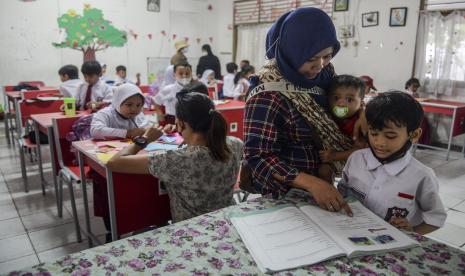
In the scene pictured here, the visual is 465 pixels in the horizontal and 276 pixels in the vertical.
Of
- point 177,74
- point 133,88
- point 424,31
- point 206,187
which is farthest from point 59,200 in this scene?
point 424,31

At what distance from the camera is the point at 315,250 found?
2.63ft

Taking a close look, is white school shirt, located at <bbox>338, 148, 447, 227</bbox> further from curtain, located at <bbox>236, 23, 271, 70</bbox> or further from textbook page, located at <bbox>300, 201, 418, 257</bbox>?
curtain, located at <bbox>236, 23, 271, 70</bbox>

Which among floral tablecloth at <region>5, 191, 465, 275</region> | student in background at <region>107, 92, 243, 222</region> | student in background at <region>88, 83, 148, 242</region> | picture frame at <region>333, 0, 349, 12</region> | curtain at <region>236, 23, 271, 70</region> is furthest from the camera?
curtain at <region>236, 23, 271, 70</region>

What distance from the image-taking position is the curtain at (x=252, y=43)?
7.94m

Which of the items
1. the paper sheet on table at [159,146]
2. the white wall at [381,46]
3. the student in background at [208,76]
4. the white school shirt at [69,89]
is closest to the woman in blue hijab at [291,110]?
the paper sheet on table at [159,146]

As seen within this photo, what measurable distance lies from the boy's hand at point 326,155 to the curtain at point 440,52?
4.83m

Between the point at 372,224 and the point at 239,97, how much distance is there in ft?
16.9

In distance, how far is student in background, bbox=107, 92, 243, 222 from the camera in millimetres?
1540

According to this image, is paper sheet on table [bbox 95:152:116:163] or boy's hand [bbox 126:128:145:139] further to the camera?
boy's hand [bbox 126:128:145:139]

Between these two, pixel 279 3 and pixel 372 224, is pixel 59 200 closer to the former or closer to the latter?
pixel 372 224

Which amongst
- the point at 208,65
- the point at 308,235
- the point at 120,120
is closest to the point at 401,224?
the point at 308,235

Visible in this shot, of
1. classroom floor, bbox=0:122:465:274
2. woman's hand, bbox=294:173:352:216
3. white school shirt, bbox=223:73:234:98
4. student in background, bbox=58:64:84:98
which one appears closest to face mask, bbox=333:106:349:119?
woman's hand, bbox=294:173:352:216

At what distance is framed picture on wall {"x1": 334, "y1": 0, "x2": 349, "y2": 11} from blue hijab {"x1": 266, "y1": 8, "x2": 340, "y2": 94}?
5533 mm

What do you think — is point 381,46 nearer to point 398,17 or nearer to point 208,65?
point 398,17
